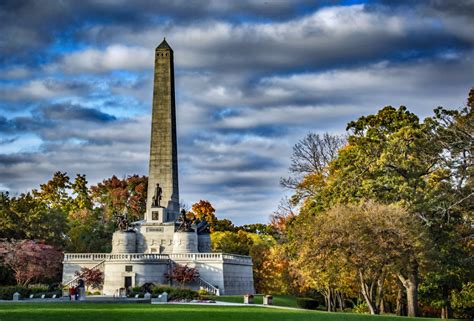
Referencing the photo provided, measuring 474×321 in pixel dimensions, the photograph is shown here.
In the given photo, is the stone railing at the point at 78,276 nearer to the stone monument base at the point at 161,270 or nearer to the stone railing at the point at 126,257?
the stone monument base at the point at 161,270

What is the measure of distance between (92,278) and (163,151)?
15538mm

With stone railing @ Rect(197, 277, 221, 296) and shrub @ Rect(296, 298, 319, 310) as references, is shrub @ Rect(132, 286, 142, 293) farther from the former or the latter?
shrub @ Rect(296, 298, 319, 310)

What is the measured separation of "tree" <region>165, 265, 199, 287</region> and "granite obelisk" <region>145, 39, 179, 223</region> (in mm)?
9440

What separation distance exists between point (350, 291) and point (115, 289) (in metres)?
21.5

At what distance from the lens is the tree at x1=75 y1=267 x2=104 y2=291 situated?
6166cm

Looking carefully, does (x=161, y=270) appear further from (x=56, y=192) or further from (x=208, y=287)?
(x=56, y=192)

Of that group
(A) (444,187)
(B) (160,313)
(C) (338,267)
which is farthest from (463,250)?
(B) (160,313)

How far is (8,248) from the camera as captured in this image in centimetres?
→ 6334

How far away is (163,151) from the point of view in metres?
69.3

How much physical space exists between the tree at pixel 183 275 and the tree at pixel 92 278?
700 centimetres

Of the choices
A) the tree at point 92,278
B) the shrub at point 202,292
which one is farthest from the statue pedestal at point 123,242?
the shrub at point 202,292

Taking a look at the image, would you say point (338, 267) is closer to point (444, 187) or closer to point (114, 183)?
point (444, 187)

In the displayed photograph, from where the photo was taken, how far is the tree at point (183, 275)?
5875 cm

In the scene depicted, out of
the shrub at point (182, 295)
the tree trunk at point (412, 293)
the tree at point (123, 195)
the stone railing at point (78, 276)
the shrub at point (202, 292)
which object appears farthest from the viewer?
the tree at point (123, 195)
